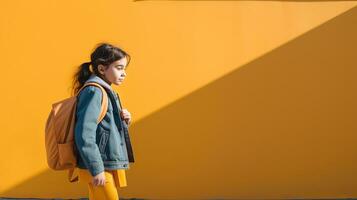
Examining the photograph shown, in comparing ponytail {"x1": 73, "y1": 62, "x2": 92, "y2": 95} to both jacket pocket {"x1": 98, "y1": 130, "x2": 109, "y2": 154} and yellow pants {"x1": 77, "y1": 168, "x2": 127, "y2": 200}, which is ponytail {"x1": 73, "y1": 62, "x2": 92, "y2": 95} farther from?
yellow pants {"x1": 77, "y1": 168, "x2": 127, "y2": 200}

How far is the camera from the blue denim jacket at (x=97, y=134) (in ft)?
11.5

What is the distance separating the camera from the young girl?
350 cm

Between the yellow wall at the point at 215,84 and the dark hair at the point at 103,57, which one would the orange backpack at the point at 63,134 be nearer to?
the dark hair at the point at 103,57

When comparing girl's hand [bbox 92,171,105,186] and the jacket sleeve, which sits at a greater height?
the jacket sleeve

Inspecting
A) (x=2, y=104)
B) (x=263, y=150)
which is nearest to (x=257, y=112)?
(x=263, y=150)

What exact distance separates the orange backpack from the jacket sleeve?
0.19 feet

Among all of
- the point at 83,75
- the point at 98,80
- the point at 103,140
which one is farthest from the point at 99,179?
the point at 83,75

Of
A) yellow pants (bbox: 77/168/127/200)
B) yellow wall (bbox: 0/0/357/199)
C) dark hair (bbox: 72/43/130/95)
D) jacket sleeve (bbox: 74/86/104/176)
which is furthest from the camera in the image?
yellow wall (bbox: 0/0/357/199)

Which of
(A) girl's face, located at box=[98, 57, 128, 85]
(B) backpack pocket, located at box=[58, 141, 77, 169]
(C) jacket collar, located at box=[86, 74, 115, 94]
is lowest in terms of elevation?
(B) backpack pocket, located at box=[58, 141, 77, 169]

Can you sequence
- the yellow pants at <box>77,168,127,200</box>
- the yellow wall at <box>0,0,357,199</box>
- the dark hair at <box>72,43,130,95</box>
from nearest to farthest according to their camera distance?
the yellow pants at <box>77,168,127,200</box> → the dark hair at <box>72,43,130,95</box> → the yellow wall at <box>0,0,357,199</box>

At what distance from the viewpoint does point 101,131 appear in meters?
3.64

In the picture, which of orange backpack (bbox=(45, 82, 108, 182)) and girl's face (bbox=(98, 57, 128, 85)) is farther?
girl's face (bbox=(98, 57, 128, 85))

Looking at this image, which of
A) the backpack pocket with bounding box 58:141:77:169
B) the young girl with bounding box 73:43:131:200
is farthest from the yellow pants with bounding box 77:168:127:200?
the backpack pocket with bounding box 58:141:77:169

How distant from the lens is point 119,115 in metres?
3.78
